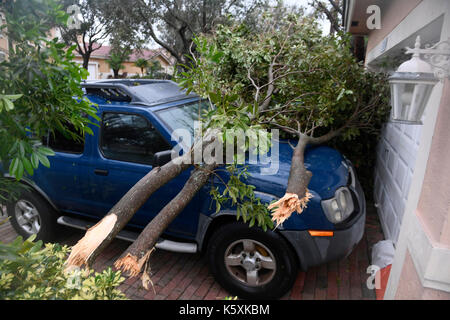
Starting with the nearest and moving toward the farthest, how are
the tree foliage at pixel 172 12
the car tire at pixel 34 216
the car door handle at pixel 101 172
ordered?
the car door handle at pixel 101 172 → the car tire at pixel 34 216 → the tree foliage at pixel 172 12

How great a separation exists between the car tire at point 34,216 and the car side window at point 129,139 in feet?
4.00

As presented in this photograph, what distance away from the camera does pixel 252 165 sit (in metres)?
3.21

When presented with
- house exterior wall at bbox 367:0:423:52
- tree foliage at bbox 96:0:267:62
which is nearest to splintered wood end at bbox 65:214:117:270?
house exterior wall at bbox 367:0:423:52

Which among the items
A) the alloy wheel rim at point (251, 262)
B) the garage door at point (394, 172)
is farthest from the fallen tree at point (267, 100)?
the garage door at point (394, 172)

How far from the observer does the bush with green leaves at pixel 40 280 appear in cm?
152

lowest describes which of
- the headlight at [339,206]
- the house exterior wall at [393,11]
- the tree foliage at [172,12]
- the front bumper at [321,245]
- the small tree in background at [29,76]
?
the front bumper at [321,245]

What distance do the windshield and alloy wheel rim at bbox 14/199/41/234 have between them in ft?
7.30

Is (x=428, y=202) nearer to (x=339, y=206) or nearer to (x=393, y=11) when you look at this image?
(x=339, y=206)

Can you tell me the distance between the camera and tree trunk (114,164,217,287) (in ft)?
6.56

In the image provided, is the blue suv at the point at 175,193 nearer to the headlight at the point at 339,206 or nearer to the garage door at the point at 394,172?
the headlight at the point at 339,206

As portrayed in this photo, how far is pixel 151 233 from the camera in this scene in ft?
7.09

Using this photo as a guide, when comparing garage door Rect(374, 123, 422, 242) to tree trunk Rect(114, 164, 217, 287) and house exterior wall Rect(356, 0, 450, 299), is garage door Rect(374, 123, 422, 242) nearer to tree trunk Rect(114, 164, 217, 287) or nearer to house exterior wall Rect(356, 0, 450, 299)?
house exterior wall Rect(356, 0, 450, 299)

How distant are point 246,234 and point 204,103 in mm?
2119

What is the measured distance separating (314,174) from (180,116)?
1.67 m
